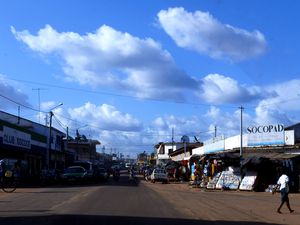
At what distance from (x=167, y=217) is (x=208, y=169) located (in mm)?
32316

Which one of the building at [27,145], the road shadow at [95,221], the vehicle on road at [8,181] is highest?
the building at [27,145]

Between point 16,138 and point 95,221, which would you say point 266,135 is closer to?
point 16,138

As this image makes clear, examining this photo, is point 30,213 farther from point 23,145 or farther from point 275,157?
point 23,145

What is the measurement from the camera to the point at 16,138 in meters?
→ 54.0

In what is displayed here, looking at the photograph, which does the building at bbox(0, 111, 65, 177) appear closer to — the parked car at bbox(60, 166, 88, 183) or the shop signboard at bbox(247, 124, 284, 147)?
the parked car at bbox(60, 166, 88, 183)

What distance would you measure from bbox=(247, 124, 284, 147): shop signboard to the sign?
21.2 meters

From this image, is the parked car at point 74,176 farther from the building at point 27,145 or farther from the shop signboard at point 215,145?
the shop signboard at point 215,145

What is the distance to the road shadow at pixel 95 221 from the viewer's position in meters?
15.5

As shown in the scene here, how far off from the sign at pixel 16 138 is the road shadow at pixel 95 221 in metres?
33.8

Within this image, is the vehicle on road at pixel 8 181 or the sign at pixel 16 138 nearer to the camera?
the vehicle on road at pixel 8 181

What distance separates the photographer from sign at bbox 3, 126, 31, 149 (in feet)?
164

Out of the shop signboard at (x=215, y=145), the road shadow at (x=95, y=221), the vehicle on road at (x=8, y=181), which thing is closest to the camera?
the road shadow at (x=95, y=221)

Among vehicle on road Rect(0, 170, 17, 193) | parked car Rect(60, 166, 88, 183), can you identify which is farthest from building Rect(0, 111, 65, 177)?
vehicle on road Rect(0, 170, 17, 193)

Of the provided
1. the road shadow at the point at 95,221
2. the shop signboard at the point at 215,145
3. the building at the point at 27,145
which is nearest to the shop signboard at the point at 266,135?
the shop signboard at the point at 215,145
